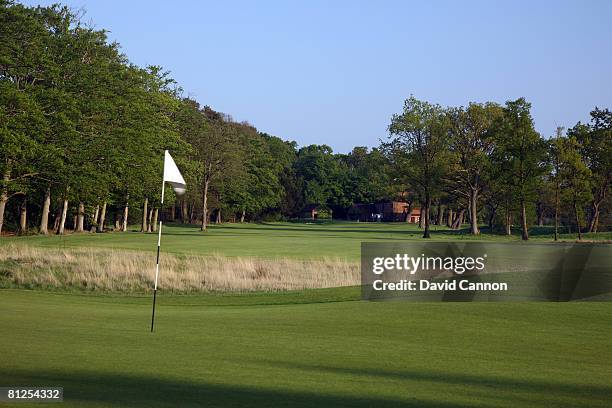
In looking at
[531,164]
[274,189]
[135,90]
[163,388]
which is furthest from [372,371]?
[274,189]

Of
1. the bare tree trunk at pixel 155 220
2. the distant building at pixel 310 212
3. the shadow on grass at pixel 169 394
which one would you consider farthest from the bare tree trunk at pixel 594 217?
the distant building at pixel 310 212

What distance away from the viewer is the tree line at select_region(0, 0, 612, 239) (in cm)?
5531

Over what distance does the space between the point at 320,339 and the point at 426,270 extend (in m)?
13.8

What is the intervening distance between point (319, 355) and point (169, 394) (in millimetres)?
3732

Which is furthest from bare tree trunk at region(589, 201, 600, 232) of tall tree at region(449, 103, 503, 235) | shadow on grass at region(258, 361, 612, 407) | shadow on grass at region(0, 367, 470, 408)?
shadow on grass at region(0, 367, 470, 408)

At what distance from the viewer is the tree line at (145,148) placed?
55312mm

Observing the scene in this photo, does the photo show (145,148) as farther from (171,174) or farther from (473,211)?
(171,174)

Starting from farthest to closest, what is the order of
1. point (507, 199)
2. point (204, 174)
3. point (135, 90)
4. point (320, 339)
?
point (204, 174), point (507, 199), point (135, 90), point (320, 339)

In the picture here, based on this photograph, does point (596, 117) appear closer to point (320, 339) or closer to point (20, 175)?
point (20, 175)

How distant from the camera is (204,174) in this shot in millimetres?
95562

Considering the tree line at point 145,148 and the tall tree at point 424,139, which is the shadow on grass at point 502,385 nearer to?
the tree line at point 145,148

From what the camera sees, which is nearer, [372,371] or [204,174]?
[372,371]

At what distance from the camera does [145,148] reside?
238 ft

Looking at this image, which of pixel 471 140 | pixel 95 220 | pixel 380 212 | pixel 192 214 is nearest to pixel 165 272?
pixel 95 220
